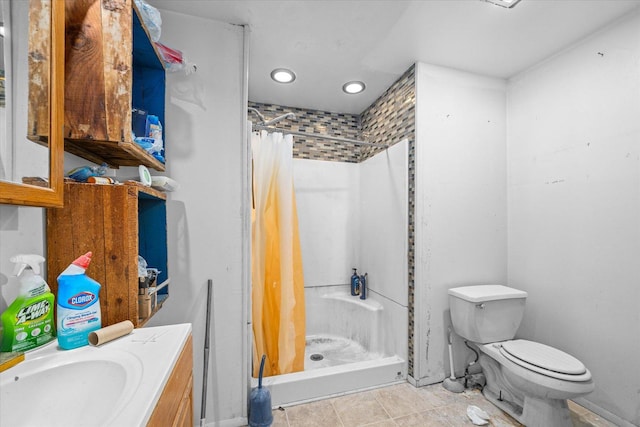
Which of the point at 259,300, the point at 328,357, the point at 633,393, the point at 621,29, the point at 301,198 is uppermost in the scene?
the point at 621,29

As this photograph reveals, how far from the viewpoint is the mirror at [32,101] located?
0.65 m

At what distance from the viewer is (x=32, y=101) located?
701 millimetres

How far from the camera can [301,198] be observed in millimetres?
2693

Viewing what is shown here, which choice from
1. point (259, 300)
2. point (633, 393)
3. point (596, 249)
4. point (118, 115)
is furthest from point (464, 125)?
point (118, 115)

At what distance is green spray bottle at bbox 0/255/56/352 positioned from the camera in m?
0.66

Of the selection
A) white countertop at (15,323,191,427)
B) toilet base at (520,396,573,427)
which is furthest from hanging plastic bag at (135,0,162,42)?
toilet base at (520,396,573,427)

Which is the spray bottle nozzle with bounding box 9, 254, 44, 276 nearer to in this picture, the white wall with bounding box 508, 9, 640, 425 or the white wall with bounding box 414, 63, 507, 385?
the white wall with bounding box 414, 63, 507, 385

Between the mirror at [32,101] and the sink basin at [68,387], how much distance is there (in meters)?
0.40

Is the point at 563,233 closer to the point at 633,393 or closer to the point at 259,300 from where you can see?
the point at 633,393

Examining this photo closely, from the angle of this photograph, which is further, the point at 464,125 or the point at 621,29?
the point at 464,125

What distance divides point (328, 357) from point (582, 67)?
9.08 ft

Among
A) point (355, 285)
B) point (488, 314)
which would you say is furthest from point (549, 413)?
point (355, 285)

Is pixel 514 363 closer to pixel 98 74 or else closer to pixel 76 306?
pixel 76 306

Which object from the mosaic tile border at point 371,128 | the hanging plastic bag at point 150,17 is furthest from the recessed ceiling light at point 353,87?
the hanging plastic bag at point 150,17
